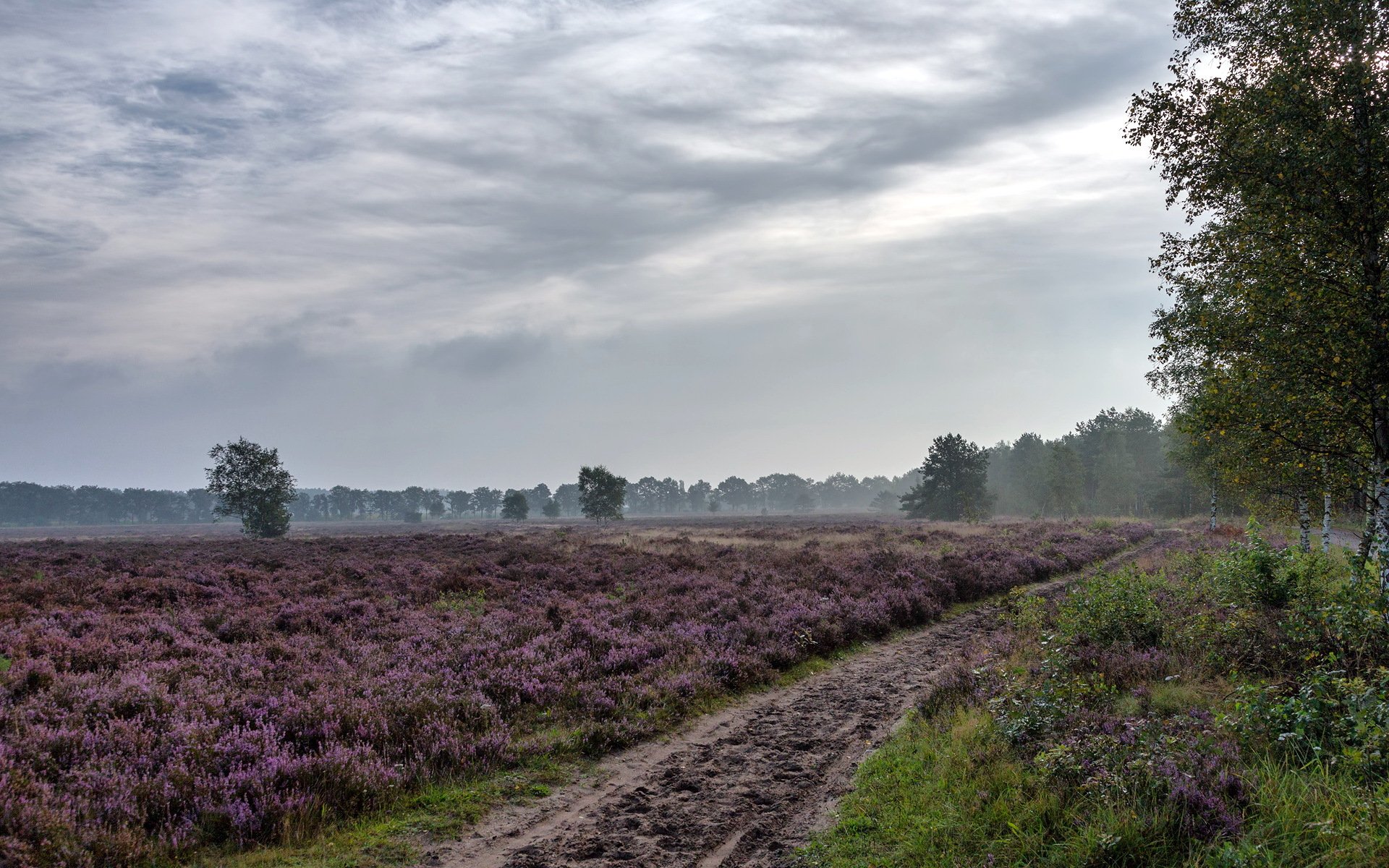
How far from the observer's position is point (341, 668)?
11578 millimetres

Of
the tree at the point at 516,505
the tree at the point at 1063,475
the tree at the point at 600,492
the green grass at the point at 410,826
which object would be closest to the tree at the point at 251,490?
Result: the tree at the point at 600,492

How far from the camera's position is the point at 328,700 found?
374 inches

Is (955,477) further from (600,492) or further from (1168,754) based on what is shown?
(1168,754)

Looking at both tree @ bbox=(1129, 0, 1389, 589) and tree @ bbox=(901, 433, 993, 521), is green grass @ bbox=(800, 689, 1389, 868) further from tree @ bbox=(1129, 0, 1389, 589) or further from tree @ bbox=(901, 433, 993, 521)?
tree @ bbox=(901, 433, 993, 521)

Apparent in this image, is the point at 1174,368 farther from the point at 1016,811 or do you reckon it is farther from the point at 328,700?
the point at 328,700

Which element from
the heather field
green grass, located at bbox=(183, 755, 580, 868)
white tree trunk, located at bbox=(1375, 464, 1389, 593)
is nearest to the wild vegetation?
white tree trunk, located at bbox=(1375, 464, 1389, 593)

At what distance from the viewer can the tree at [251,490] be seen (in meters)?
63.2

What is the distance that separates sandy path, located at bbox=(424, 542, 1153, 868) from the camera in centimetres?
Answer: 668

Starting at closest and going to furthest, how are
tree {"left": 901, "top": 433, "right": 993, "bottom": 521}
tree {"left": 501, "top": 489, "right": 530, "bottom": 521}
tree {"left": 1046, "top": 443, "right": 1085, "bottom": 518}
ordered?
tree {"left": 901, "top": 433, "right": 993, "bottom": 521} < tree {"left": 1046, "top": 443, "right": 1085, "bottom": 518} < tree {"left": 501, "top": 489, "right": 530, "bottom": 521}

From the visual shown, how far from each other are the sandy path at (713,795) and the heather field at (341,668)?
3.42 ft

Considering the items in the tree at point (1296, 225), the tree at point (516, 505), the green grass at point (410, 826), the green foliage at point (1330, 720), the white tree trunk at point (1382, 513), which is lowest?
the tree at point (516, 505)

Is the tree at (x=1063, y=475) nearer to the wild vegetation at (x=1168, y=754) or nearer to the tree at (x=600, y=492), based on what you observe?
the tree at (x=600, y=492)

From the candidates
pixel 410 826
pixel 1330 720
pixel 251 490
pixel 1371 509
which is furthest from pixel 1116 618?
pixel 251 490

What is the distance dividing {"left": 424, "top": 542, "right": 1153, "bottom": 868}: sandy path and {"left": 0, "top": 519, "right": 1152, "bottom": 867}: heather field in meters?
1.04
